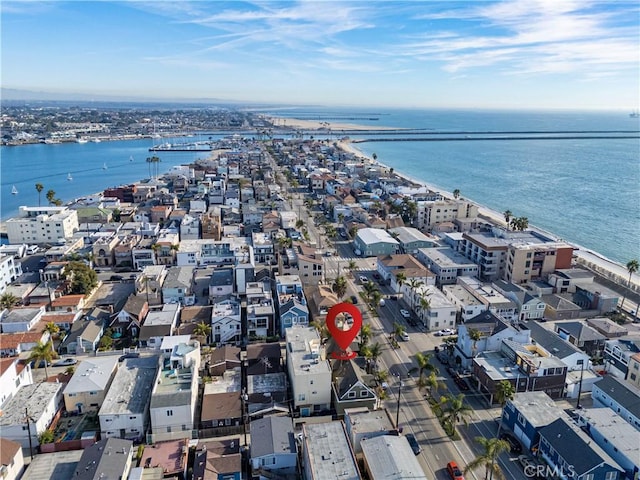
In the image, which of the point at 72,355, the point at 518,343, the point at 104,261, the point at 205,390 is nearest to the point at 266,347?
the point at 205,390

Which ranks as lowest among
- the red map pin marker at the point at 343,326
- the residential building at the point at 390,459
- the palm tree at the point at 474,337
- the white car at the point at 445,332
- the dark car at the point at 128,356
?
the white car at the point at 445,332

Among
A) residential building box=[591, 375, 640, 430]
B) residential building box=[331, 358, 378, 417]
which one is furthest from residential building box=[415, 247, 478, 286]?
residential building box=[331, 358, 378, 417]

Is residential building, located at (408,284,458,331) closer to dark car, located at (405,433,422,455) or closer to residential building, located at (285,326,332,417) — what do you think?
residential building, located at (285,326,332,417)

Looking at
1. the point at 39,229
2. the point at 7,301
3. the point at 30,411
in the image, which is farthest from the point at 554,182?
the point at 30,411

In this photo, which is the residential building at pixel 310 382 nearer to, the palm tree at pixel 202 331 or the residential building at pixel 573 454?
the palm tree at pixel 202 331

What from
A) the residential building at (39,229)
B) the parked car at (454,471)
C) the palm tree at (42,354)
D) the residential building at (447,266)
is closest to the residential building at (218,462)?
the parked car at (454,471)

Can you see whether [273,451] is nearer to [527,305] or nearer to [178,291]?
[178,291]

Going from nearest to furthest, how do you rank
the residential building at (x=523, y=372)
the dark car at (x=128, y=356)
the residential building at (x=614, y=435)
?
the residential building at (x=614, y=435) < the residential building at (x=523, y=372) < the dark car at (x=128, y=356)
